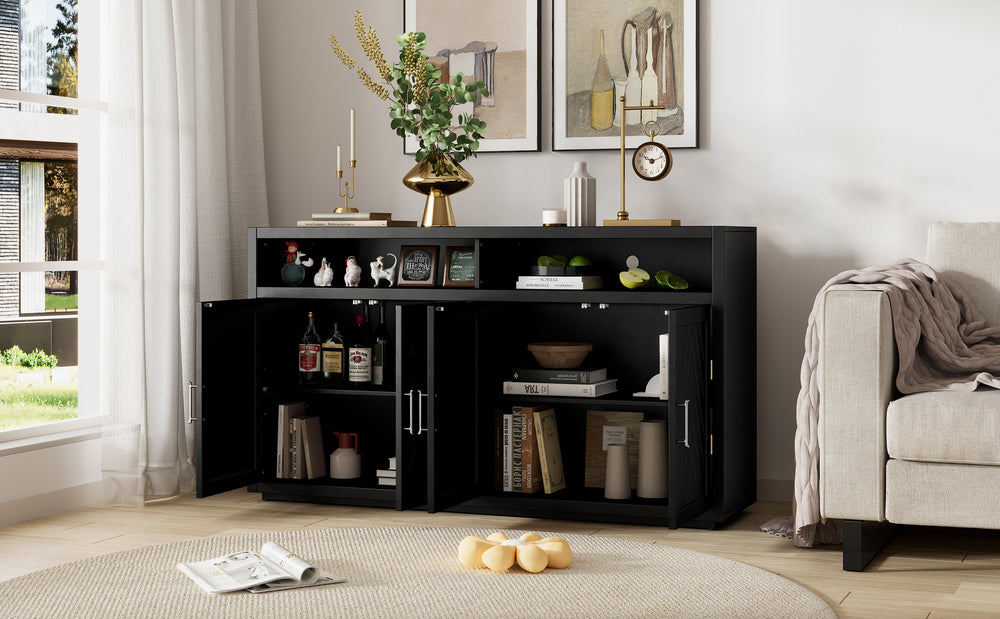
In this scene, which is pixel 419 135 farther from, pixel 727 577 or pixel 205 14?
pixel 727 577

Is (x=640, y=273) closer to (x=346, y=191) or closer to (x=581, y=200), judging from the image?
(x=581, y=200)

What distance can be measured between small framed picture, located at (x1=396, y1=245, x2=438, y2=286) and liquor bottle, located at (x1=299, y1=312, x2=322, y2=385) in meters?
0.34

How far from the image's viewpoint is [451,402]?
344 centimetres

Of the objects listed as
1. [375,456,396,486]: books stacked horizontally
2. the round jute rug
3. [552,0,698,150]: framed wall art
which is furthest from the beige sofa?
[375,456,396,486]: books stacked horizontally

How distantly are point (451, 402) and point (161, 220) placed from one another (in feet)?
4.00

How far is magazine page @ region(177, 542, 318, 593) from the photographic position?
2.66m

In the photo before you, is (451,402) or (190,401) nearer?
(451,402)

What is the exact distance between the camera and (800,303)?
374 centimetres

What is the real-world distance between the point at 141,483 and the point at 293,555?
1139 mm

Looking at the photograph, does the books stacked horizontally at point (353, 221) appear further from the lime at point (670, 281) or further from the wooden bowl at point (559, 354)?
the lime at point (670, 281)

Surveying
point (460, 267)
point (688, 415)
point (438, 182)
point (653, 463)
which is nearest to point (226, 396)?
point (460, 267)

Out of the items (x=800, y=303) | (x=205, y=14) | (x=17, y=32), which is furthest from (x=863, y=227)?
(x=17, y=32)

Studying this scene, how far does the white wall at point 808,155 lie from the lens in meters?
3.56

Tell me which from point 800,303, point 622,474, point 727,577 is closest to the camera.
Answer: point 727,577
